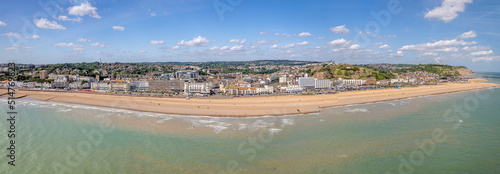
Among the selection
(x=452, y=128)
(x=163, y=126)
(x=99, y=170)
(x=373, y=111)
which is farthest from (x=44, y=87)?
(x=452, y=128)

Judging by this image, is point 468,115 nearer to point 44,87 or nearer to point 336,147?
point 336,147

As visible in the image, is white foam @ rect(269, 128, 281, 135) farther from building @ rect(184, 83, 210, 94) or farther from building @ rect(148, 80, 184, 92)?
building @ rect(148, 80, 184, 92)

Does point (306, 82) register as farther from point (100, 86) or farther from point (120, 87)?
point (100, 86)

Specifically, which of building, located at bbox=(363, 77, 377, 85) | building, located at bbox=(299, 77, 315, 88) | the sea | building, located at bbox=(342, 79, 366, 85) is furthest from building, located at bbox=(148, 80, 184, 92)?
building, located at bbox=(363, 77, 377, 85)

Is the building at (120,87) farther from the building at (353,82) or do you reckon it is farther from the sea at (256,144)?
the building at (353,82)

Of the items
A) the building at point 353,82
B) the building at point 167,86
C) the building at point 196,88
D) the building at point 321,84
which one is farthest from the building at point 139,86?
the building at point 353,82

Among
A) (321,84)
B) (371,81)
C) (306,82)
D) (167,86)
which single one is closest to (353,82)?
(371,81)
